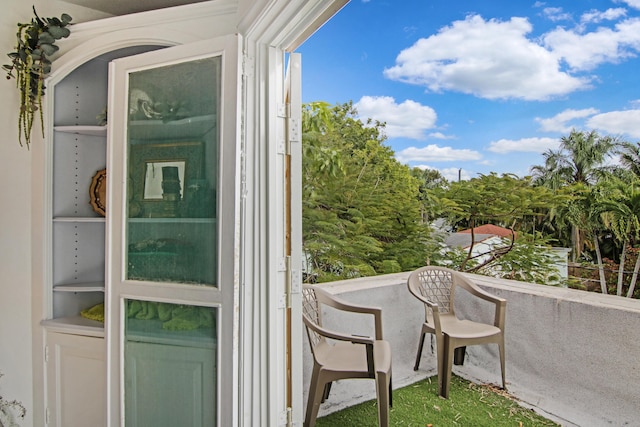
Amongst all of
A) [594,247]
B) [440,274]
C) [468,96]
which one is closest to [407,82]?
[468,96]

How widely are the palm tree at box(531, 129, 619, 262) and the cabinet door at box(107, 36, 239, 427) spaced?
442 cm

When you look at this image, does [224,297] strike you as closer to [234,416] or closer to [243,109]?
[234,416]

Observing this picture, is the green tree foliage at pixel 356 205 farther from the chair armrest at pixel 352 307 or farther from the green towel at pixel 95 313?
the green towel at pixel 95 313

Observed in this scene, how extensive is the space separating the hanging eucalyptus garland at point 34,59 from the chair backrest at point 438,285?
2400 millimetres

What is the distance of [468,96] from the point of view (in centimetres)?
589

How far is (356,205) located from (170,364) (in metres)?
3.25

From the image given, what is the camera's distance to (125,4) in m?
1.76

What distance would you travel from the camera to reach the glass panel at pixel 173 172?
1.27 m

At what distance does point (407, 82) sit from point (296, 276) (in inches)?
199

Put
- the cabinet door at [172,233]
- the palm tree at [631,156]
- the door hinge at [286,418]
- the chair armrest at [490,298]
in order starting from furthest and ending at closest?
the palm tree at [631,156] → the chair armrest at [490,298] → the door hinge at [286,418] → the cabinet door at [172,233]

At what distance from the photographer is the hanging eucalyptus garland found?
1.54 metres

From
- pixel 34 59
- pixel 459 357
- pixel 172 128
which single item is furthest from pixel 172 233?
pixel 459 357

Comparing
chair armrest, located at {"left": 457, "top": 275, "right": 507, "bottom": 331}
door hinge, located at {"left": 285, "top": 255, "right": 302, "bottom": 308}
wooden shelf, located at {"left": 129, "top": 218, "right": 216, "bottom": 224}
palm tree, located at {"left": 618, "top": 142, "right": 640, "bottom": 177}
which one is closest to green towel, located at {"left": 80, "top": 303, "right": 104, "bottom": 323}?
wooden shelf, located at {"left": 129, "top": 218, "right": 216, "bottom": 224}

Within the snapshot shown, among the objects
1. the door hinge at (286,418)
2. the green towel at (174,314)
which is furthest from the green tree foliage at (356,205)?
the door hinge at (286,418)
